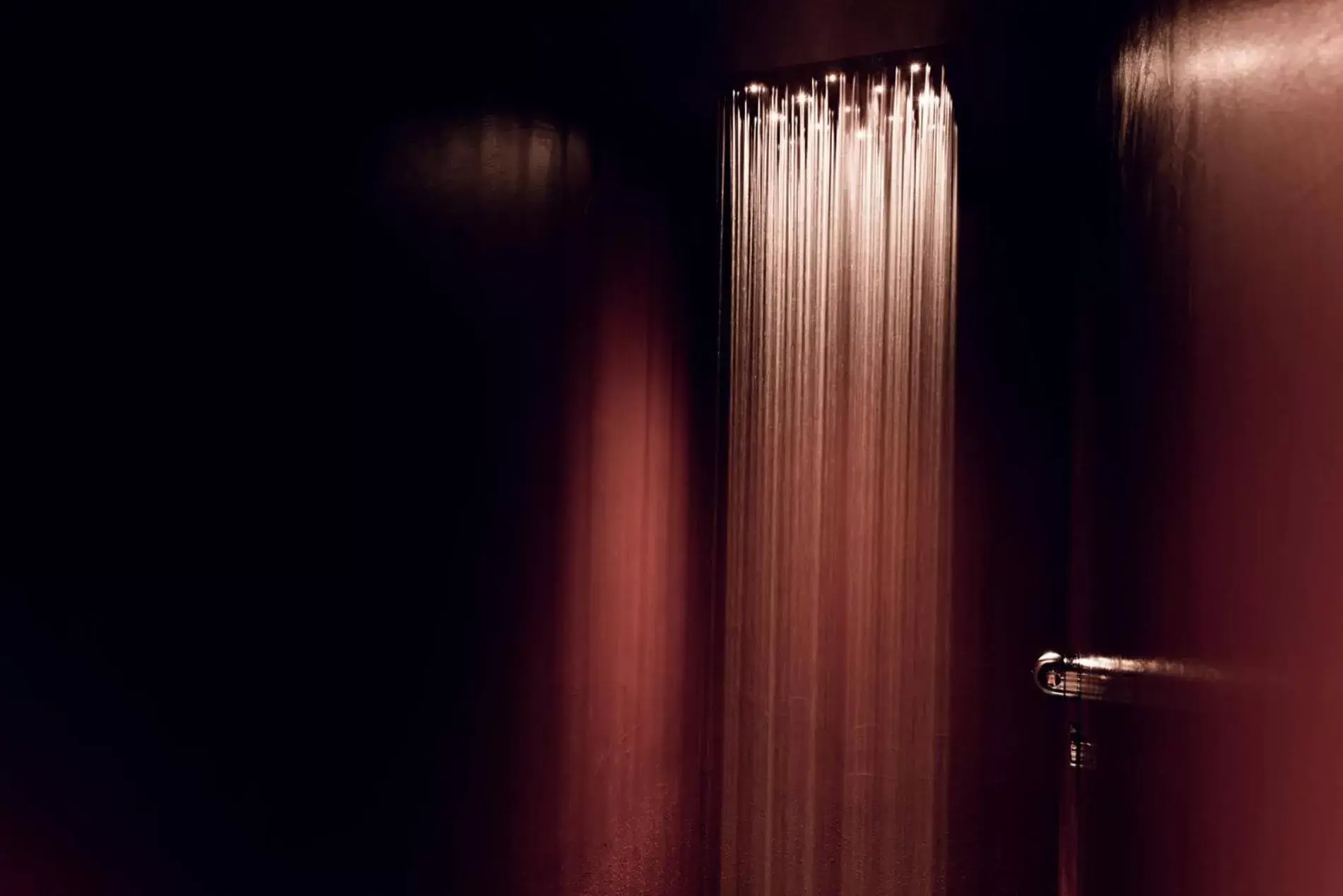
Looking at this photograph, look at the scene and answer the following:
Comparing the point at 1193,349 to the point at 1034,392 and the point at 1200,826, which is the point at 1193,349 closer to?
the point at 1200,826

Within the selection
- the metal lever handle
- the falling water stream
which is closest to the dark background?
the falling water stream

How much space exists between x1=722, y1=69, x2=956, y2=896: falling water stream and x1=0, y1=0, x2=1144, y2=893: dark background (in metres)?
0.68

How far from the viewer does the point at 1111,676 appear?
1.08 m

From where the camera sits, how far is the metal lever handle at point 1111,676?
566 millimetres

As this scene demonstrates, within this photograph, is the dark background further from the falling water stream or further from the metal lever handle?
the metal lever handle

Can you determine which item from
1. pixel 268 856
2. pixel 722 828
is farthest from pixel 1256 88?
pixel 722 828

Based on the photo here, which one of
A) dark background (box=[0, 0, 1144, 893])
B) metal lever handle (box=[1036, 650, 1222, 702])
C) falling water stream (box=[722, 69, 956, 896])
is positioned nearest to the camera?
metal lever handle (box=[1036, 650, 1222, 702])

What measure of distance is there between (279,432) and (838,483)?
175 centimetres

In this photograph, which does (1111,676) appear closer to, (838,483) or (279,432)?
(279,432)

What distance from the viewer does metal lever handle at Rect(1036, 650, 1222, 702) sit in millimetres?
566

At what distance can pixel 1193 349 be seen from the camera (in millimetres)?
543

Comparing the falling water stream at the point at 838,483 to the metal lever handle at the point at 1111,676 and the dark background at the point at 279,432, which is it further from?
the metal lever handle at the point at 1111,676

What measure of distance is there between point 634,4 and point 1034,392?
1587 millimetres

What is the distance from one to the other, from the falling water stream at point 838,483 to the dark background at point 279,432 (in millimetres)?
683
